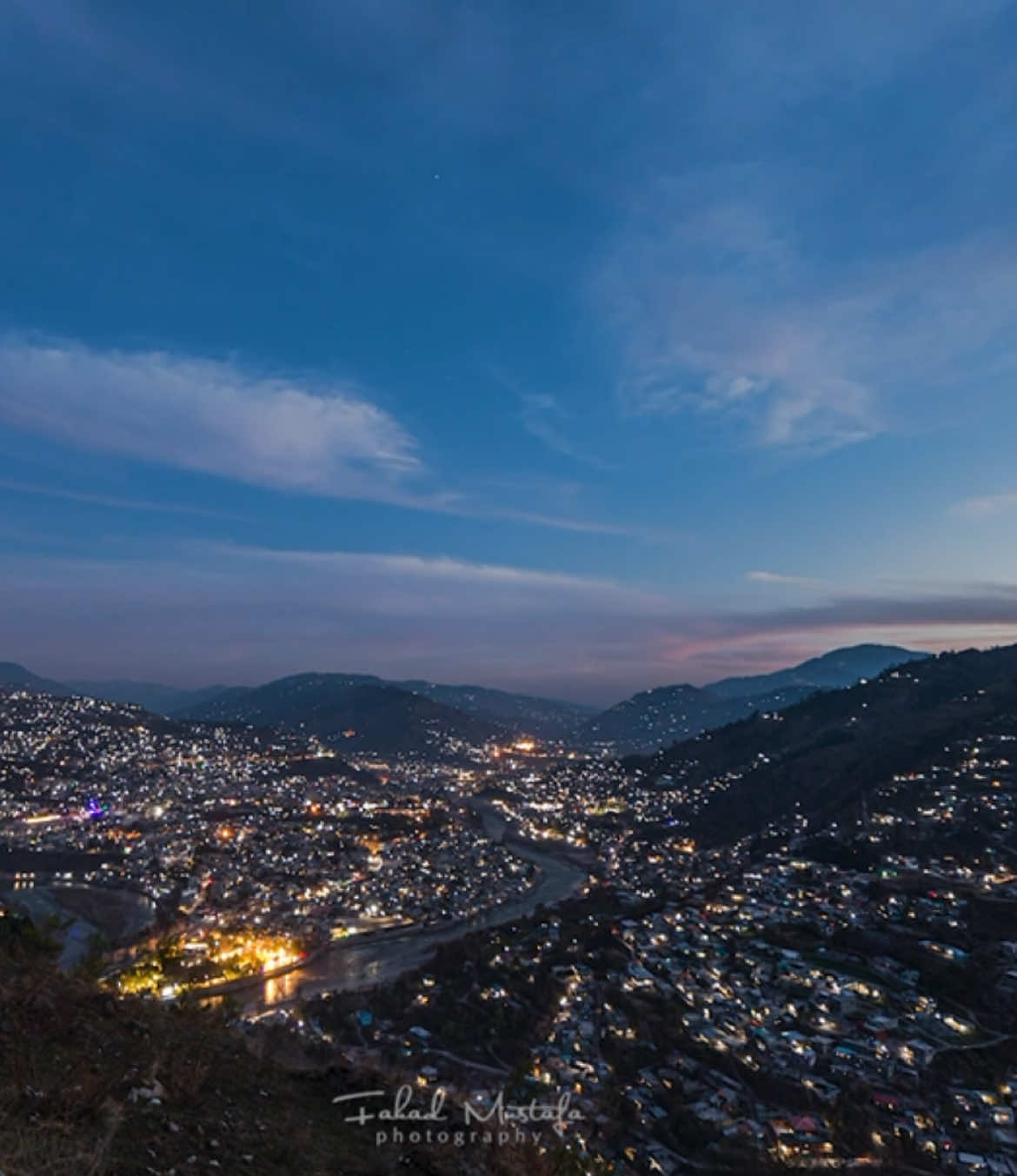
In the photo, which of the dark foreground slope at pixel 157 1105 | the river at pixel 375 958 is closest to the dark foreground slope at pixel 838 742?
the river at pixel 375 958

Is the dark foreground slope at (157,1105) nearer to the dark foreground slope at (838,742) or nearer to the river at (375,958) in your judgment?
the river at (375,958)

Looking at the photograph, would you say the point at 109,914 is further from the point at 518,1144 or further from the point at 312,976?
the point at 518,1144

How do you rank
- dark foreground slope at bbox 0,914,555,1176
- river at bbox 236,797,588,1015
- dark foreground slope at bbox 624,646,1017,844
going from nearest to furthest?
dark foreground slope at bbox 0,914,555,1176
river at bbox 236,797,588,1015
dark foreground slope at bbox 624,646,1017,844

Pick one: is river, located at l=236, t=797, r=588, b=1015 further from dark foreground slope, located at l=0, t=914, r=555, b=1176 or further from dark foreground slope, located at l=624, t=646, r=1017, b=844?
dark foreground slope, located at l=624, t=646, r=1017, b=844

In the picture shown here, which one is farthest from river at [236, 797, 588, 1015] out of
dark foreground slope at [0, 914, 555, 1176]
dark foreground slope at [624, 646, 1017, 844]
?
dark foreground slope at [624, 646, 1017, 844]

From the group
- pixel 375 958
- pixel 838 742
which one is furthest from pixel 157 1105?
pixel 838 742

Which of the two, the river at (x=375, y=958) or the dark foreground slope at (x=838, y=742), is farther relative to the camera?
the dark foreground slope at (x=838, y=742)

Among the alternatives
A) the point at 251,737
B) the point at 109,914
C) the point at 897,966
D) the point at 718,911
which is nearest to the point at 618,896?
the point at 718,911

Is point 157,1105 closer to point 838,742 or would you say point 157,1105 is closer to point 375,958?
point 375,958
